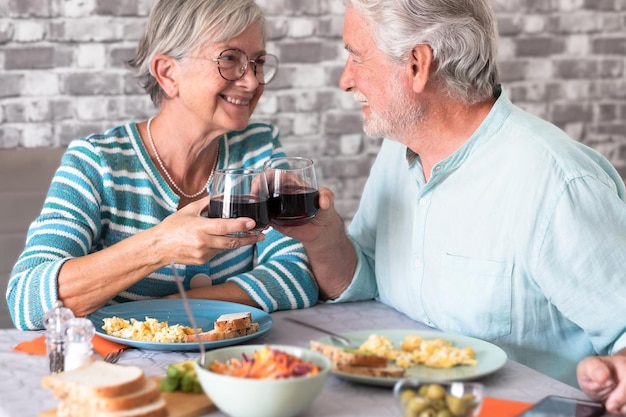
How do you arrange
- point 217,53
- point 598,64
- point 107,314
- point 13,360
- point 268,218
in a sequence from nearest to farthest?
point 13,360
point 268,218
point 107,314
point 217,53
point 598,64

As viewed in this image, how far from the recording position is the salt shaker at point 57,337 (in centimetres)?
153

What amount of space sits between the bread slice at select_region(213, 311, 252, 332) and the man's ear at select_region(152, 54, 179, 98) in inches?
30.1

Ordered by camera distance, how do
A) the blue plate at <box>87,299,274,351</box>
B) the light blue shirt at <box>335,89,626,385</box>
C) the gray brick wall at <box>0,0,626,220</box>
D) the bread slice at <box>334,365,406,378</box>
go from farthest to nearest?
the gray brick wall at <box>0,0,626,220</box> → the blue plate at <box>87,299,274,351</box> → the light blue shirt at <box>335,89,626,385</box> → the bread slice at <box>334,365,406,378</box>

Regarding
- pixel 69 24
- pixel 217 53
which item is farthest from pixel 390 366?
pixel 69 24

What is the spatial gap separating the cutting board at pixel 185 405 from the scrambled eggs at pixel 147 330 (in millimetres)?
291

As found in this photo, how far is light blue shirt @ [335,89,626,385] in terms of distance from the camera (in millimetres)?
1781

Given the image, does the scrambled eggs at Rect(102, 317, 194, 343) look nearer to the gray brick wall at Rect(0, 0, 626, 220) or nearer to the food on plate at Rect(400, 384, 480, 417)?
the food on plate at Rect(400, 384, 480, 417)

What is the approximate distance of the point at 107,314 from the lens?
195 cm

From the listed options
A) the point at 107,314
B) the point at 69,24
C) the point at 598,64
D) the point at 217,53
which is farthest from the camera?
the point at 598,64

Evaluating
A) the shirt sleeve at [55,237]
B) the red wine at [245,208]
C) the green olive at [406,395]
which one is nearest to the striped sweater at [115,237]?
the shirt sleeve at [55,237]

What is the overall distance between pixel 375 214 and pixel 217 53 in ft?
1.83

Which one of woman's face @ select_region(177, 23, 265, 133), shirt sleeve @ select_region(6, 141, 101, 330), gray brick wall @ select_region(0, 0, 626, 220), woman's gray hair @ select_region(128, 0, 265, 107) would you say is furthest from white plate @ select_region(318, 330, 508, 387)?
gray brick wall @ select_region(0, 0, 626, 220)

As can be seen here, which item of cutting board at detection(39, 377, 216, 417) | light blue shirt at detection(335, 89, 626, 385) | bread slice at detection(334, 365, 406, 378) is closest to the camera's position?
cutting board at detection(39, 377, 216, 417)

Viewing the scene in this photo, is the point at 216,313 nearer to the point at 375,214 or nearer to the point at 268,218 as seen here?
the point at 268,218
